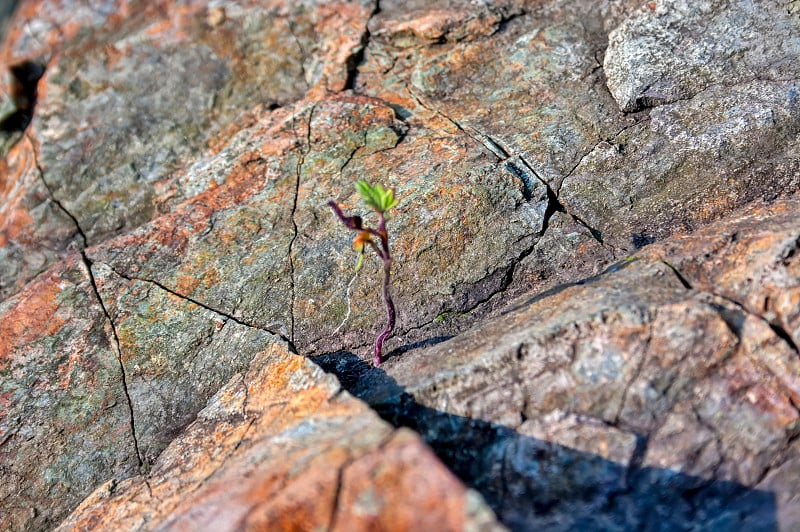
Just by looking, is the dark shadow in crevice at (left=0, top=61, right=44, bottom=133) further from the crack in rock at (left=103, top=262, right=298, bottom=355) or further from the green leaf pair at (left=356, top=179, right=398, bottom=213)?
the green leaf pair at (left=356, top=179, right=398, bottom=213)

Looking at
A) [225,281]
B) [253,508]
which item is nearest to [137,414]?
[225,281]

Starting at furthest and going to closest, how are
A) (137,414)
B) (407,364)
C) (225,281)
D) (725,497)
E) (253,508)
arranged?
(225,281) < (137,414) < (407,364) < (725,497) < (253,508)

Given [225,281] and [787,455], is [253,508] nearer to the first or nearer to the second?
[225,281]

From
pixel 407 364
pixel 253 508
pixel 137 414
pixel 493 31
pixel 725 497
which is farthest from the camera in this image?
pixel 493 31

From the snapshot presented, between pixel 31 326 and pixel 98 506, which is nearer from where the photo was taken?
pixel 98 506

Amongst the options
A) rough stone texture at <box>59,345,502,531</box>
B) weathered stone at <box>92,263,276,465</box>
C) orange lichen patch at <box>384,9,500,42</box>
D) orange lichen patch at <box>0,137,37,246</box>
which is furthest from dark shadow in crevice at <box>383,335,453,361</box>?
orange lichen patch at <box>0,137,37,246</box>

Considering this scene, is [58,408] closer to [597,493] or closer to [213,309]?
[213,309]

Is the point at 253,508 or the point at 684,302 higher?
the point at 684,302

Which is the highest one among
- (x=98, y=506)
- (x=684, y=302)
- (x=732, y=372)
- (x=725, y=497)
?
(x=684, y=302)
